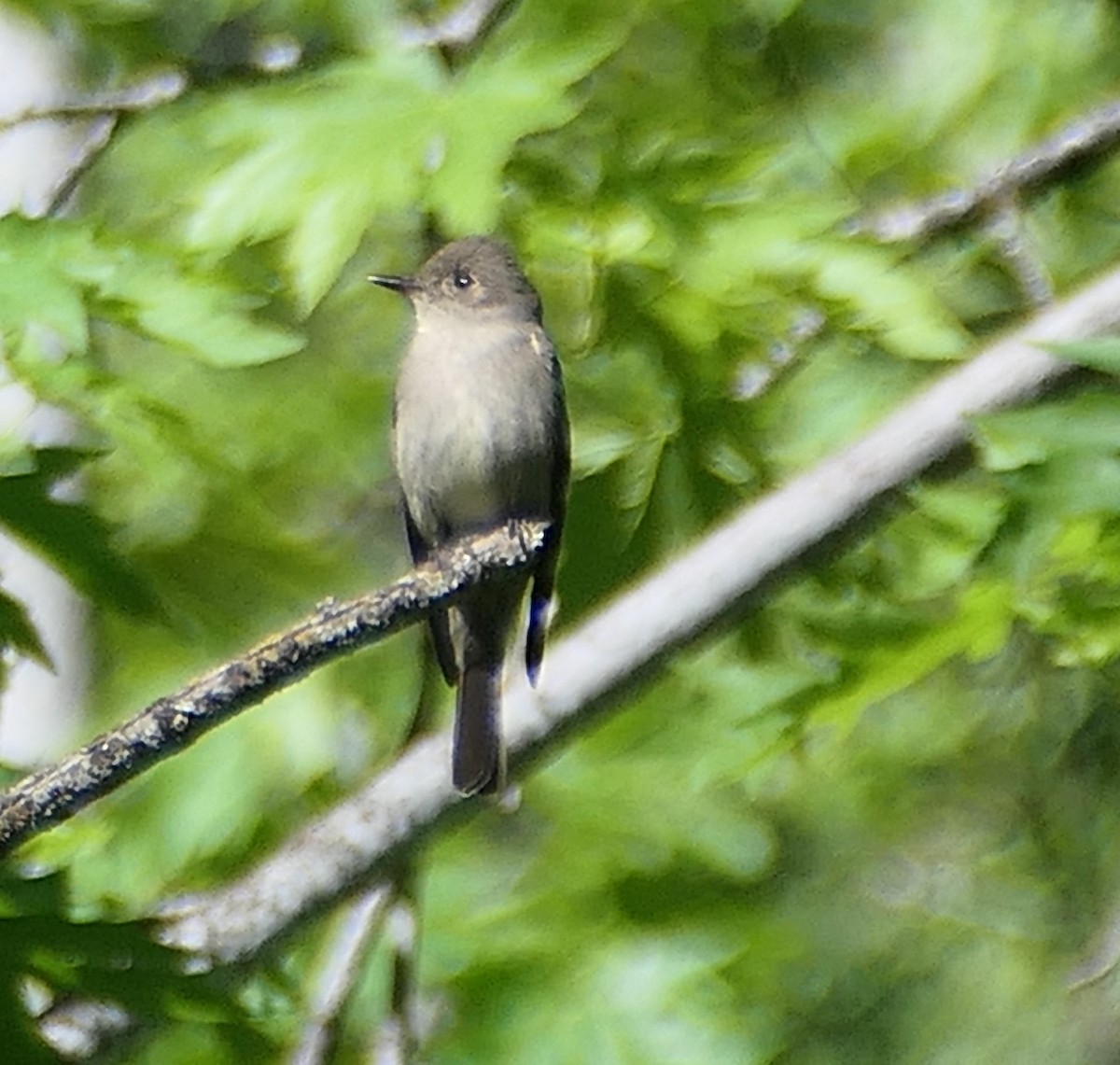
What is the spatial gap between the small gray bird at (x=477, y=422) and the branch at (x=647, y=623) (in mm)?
926

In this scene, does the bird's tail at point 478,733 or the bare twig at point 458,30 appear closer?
the bird's tail at point 478,733

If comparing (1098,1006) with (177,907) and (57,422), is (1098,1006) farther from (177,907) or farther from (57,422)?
(57,422)

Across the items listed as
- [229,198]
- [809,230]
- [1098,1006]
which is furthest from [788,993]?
[229,198]

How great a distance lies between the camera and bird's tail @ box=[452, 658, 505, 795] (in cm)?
289

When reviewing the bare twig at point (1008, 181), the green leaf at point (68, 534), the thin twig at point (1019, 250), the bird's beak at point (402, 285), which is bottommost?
the bird's beak at point (402, 285)

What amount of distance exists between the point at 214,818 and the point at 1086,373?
1752 mm

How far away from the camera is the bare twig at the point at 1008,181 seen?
3.39 meters

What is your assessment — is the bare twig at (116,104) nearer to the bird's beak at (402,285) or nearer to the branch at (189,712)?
the bird's beak at (402,285)

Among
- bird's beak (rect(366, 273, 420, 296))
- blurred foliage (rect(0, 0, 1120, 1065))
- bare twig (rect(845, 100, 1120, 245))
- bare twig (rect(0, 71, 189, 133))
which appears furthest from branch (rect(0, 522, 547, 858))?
bird's beak (rect(366, 273, 420, 296))

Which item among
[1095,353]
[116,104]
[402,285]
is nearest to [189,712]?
[1095,353]

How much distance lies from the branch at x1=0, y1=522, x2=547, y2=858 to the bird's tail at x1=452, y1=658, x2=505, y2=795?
598 millimetres

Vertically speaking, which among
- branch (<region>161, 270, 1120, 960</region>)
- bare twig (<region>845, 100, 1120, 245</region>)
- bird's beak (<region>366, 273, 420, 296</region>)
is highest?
branch (<region>161, 270, 1120, 960</region>)

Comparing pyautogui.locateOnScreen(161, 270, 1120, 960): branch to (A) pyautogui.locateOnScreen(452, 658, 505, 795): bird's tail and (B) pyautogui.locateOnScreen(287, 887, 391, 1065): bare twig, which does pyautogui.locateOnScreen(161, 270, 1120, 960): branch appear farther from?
(B) pyautogui.locateOnScreen(287, 887, 391, 1065): bare twig

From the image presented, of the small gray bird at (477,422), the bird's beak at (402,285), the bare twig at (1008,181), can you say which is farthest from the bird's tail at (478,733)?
the bare twig at (1008,181)
